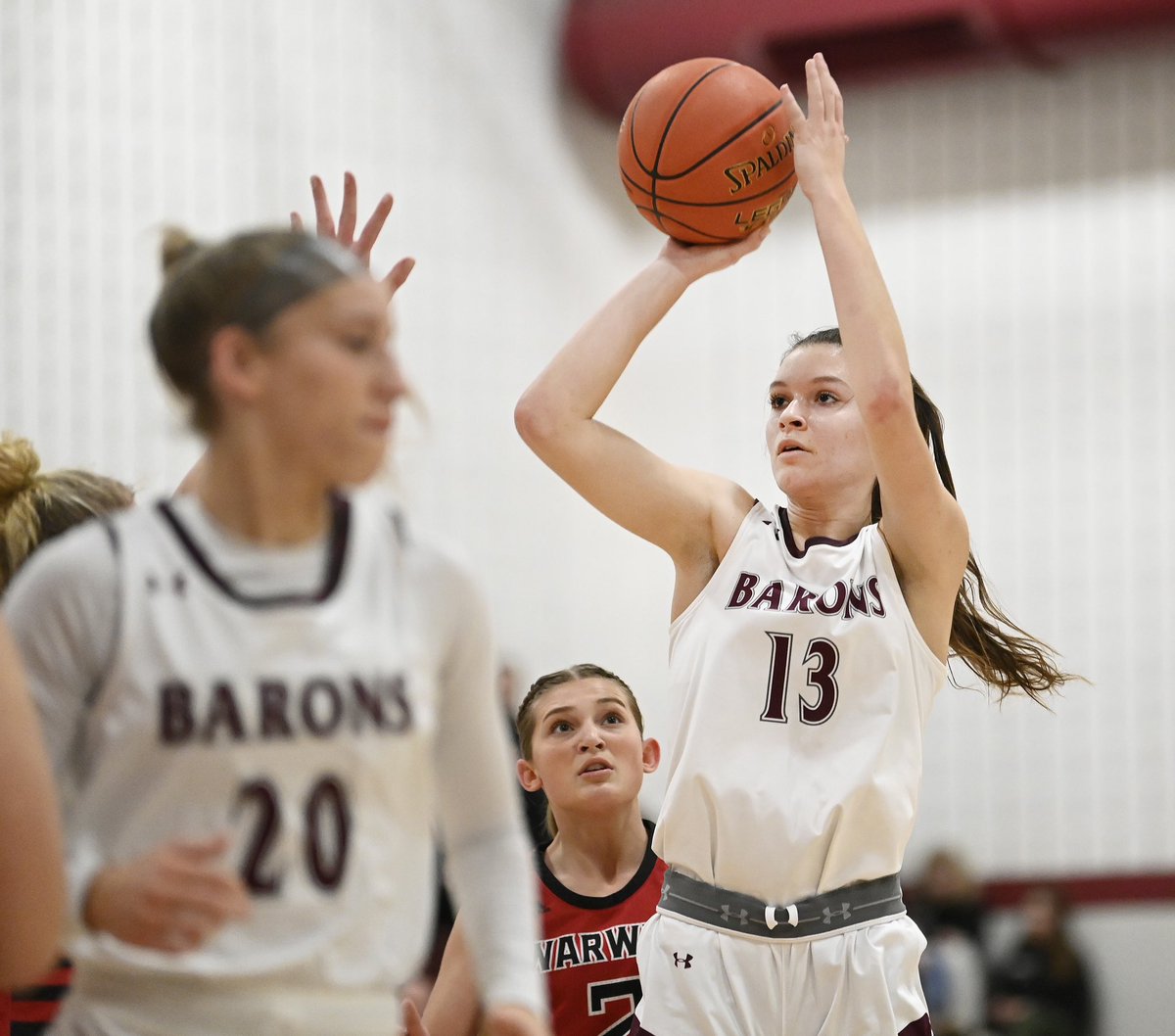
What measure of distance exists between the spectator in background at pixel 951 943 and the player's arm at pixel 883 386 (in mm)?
6021

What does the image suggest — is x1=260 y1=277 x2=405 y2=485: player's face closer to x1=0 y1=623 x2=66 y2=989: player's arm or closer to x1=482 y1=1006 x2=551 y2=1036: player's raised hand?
x1=0 y1=623 x2=66 y2=989: player's arm

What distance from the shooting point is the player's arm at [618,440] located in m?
3.30

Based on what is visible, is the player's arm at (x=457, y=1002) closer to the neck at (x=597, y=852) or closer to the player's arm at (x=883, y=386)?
the neck at (x=597, y=852)

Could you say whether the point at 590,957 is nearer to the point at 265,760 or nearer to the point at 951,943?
the point at 265,760

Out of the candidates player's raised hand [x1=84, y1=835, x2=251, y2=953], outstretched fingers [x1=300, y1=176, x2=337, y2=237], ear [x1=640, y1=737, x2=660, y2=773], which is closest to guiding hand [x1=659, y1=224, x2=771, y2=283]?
outstretched fingers [x1=300, y1=176, x2=337, y2=237]

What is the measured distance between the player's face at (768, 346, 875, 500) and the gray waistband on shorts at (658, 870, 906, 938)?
32.0 inches

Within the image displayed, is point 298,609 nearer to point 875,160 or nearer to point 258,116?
point 258,116

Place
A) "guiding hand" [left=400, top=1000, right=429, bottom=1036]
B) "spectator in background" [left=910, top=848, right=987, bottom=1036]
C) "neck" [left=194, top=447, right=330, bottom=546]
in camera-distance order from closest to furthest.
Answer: "neck" [left=194, top=447, right=330, bottom=546] → "guiding hand" [left=400, top=1000, right=429, bottom=1036] → "spectator in background" [left=910, top=848, right=987, bottom=1036]

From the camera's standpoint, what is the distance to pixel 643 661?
35.1 ft

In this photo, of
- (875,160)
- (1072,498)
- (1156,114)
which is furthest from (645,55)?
(1072,498)

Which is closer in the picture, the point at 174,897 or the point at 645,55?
the point at 174,897

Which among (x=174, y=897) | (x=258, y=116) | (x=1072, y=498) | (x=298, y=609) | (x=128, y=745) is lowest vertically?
(x=174, y=897)

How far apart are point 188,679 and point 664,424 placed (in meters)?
9.21

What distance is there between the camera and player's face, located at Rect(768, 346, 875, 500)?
341 centimetres
